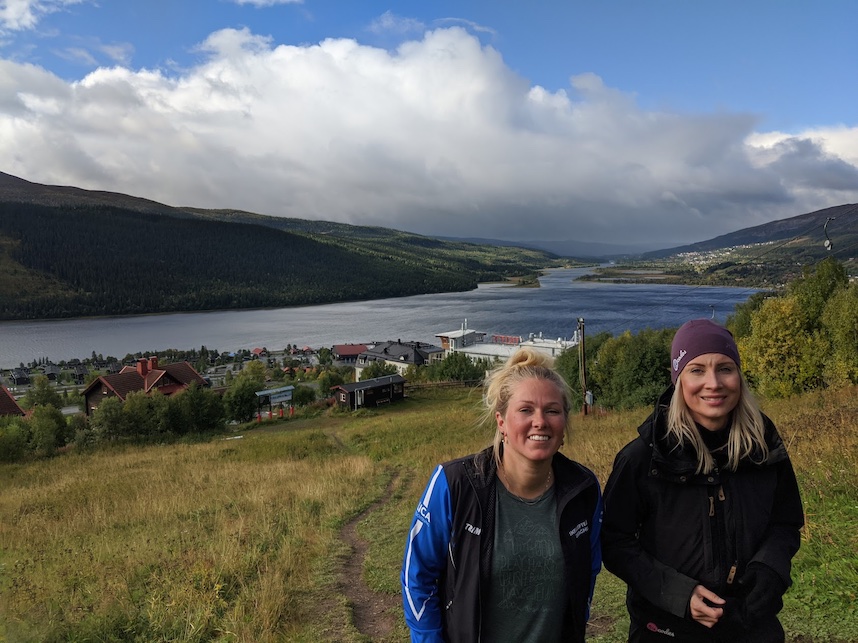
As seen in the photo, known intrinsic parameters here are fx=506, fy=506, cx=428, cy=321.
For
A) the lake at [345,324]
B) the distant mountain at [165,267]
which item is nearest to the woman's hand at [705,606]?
the lake at [345,324]

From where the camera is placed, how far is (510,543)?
172 centimetres

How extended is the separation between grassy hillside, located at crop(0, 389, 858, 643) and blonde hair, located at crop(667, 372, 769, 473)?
728 millimetres

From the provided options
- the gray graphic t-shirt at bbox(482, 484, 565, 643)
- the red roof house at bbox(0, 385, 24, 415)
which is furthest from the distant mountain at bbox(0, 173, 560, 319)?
the gray graphic t-shirt at bbox(482, 484, 565, 643)

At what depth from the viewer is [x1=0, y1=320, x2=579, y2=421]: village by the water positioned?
31391 millimetres

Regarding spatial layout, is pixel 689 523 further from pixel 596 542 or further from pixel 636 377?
pixel 636 377

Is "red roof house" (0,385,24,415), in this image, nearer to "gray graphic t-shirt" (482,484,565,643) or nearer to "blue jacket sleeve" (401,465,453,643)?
"blue jacket sleeve" (401,465,453,643)

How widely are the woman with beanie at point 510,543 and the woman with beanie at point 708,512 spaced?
0.60 feet

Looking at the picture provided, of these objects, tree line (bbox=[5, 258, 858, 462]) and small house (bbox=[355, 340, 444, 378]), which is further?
small house (bbox=[355, 340, 444, 378])

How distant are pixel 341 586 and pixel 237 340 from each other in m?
81.9

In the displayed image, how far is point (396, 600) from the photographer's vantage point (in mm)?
4277

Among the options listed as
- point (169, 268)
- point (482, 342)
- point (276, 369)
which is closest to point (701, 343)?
point (276, 369)

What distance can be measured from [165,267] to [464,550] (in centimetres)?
16426

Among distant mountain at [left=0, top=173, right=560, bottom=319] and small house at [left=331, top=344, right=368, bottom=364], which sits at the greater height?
distant mountain at [left=0, top=173, right=560, bottom=319]

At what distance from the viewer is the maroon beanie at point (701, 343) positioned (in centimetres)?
184
